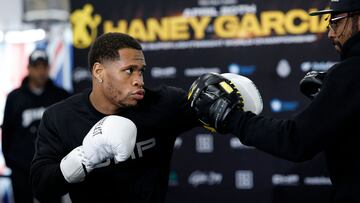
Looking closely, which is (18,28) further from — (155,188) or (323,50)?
(155,188)

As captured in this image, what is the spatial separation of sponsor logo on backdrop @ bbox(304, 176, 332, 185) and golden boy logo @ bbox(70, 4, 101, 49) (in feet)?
6.01

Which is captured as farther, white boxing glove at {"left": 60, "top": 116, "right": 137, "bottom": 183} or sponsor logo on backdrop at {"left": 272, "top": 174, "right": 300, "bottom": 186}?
sponsor logo on backdrop at {"left": 272, "top": 174, "right": 300, "bottom": 186}

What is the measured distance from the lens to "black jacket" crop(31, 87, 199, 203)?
2578 millimetres

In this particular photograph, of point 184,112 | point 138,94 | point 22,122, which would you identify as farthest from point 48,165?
point 22,122

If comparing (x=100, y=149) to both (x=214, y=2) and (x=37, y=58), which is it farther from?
(x=37, y=58)

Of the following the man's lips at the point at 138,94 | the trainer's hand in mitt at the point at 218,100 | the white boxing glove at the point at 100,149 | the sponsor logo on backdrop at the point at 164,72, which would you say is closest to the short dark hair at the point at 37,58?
the sponsor logo on backdrop at the point at 164,72

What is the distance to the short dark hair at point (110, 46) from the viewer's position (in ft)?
8.81

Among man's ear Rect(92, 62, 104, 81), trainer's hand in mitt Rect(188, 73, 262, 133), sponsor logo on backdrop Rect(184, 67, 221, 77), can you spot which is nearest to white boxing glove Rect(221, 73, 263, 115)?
trainer's hand in mitt Rect(188, 73, 262, 133)

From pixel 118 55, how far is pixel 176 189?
2144 mm

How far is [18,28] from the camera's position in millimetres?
5191

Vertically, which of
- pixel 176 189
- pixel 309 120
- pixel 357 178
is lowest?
pixel 176 189

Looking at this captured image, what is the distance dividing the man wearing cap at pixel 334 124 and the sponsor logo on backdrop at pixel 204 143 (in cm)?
220

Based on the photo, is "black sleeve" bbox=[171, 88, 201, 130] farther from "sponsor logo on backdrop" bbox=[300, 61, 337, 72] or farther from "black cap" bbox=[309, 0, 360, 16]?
"sponsor logo on backdrop" bbox=[300, 61, 337, 72]

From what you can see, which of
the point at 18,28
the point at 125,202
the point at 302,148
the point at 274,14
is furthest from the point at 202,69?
the point at 302,148
